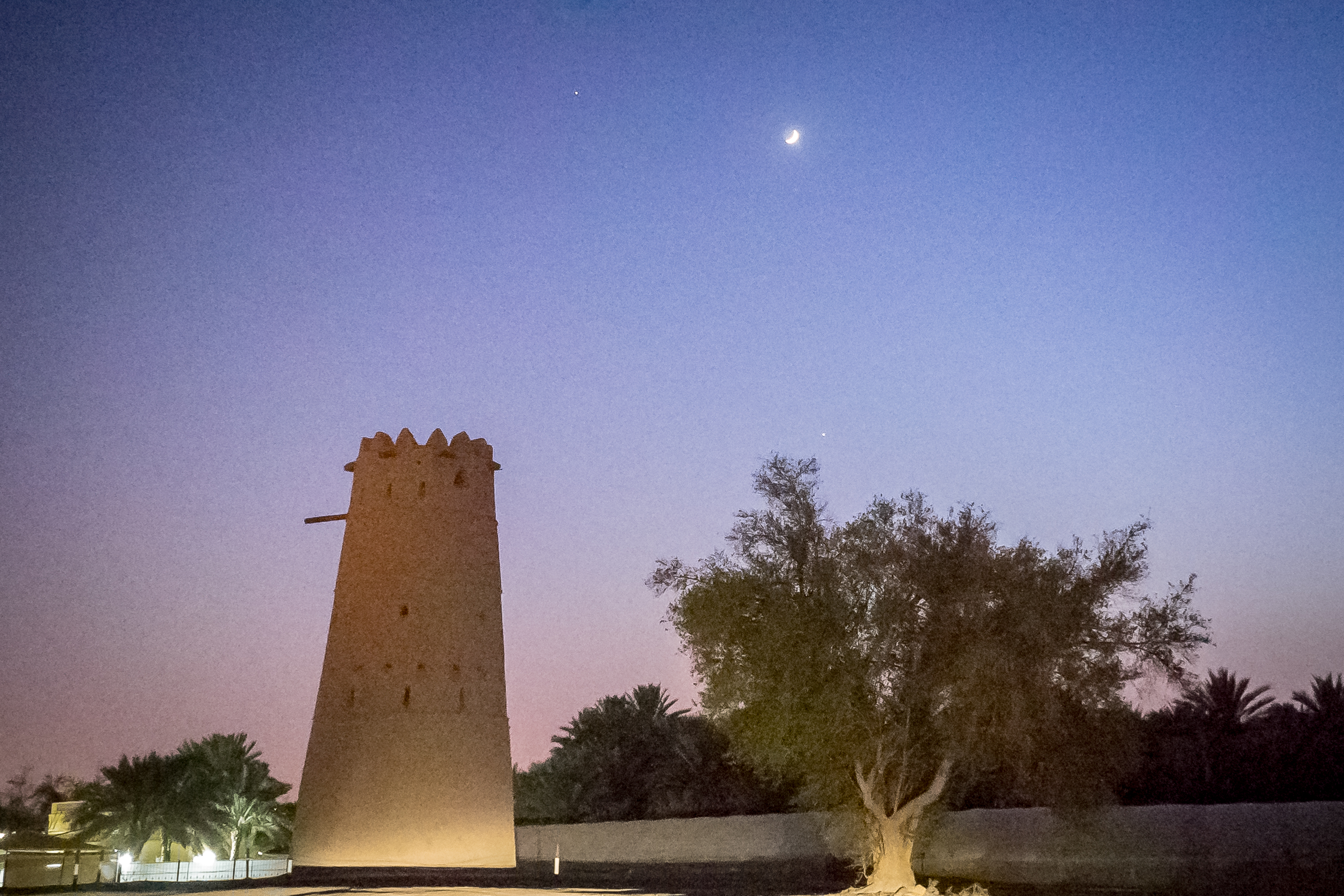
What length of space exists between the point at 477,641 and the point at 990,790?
531 inches

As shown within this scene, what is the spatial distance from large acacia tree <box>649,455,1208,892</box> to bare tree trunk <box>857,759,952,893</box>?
33 millimetres

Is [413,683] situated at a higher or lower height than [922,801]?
higher

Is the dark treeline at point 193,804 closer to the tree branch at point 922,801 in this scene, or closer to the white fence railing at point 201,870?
the white fence railing at point 201,870

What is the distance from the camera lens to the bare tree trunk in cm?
1734

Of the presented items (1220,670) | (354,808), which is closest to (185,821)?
(354,808)

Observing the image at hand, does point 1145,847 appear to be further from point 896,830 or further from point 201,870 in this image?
point 201,870

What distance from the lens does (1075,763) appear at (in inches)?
684

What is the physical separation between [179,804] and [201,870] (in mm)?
8938

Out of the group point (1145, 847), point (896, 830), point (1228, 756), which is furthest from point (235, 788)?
point (1228, 756)

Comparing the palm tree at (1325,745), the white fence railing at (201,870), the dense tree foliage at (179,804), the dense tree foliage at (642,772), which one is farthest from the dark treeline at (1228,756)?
the dense tree foliage at (179,804)

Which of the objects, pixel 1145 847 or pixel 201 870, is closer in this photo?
pixel 1145 847

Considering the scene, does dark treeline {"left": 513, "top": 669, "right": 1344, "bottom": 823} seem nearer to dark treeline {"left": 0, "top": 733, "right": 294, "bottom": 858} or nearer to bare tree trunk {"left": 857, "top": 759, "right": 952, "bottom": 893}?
bare tree trunk {"left": 857, "top": 759, "right": 952, "bottom": 893}

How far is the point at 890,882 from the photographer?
17.1m

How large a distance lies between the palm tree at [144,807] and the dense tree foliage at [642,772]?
10.4 m
